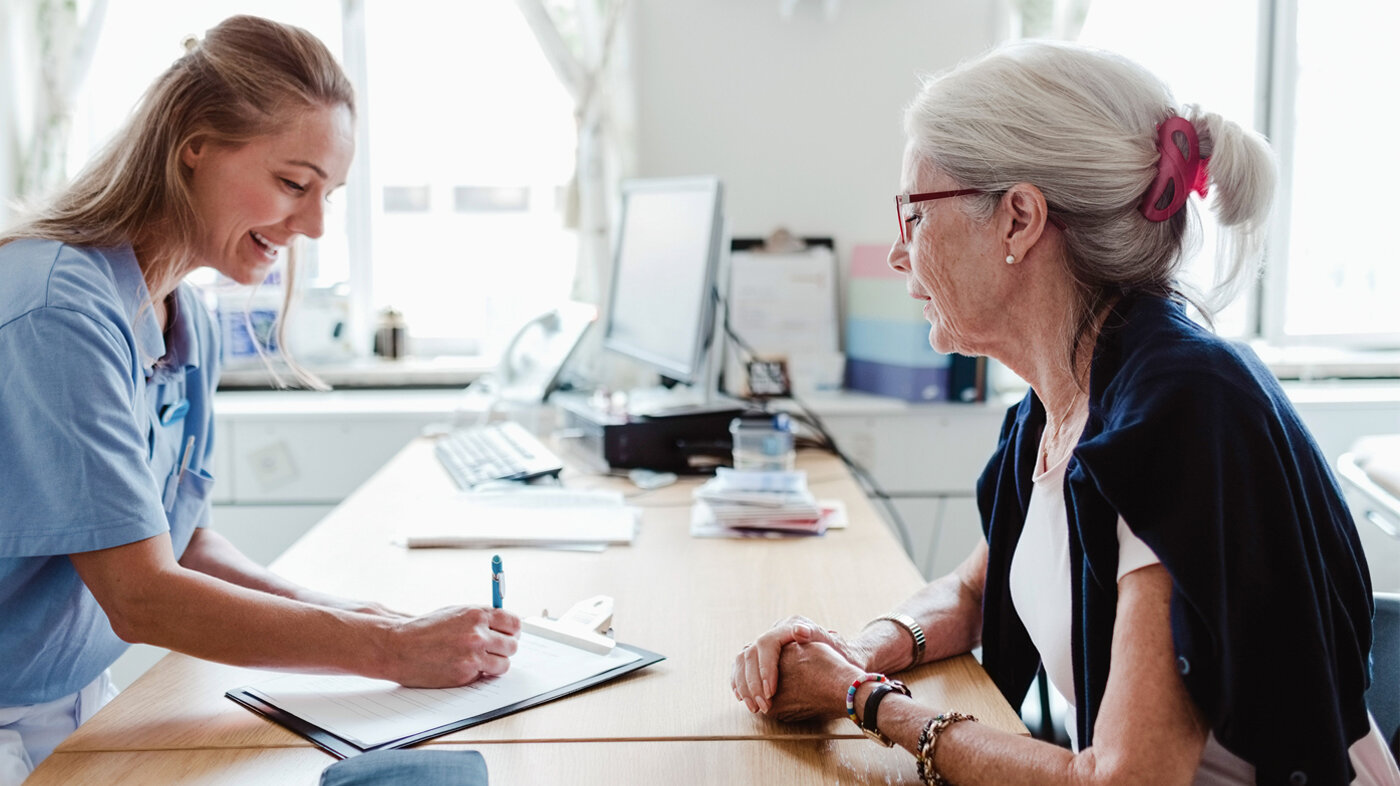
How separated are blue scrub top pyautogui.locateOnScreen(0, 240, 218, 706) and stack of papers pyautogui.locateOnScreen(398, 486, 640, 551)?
20.1 inches

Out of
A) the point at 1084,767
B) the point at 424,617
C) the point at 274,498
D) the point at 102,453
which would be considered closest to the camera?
the point at 1084,767

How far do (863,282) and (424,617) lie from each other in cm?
196

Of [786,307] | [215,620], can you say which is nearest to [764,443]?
[786,307]

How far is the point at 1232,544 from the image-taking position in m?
0.85

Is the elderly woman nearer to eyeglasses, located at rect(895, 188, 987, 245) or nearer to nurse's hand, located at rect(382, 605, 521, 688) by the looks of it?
eyeglasses, located at rect(895, 188, 987, 245)

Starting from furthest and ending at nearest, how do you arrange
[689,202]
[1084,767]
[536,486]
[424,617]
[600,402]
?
[600,402] → [689,202] → [536,486] → [424,617] → [1084,767]

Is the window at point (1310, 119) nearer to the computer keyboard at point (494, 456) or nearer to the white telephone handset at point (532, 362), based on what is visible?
the white telephone handset at point (532, 362)

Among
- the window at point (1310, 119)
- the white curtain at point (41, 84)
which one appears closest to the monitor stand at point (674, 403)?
the window at point (1310, 119)

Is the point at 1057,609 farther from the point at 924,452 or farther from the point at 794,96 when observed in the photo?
the point at 794,96

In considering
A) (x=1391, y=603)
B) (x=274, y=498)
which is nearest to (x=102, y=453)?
(x=1391, y=603)

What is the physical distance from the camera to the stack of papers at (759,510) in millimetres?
1752

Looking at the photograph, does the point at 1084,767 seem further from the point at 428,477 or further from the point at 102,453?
the point at 428,477

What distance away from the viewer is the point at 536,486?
79.0 inches

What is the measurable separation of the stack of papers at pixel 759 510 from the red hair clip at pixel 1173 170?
837 millimetres
